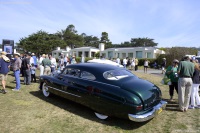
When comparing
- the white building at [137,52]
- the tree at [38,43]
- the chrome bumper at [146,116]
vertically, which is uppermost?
the tree at [38,43]

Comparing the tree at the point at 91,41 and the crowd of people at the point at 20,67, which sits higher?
the tree at the point at 91,41

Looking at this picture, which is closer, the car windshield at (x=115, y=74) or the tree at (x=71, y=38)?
the car windshield at (x=115, y=74)

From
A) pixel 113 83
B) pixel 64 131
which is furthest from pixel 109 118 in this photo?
pixel 64 131

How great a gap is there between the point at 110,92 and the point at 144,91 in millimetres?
869

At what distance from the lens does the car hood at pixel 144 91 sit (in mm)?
4555

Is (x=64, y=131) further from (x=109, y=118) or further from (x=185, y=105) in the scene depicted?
(x=185, y=105)

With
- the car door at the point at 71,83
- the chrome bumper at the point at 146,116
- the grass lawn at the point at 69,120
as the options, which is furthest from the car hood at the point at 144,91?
the car door at the point at 71,83

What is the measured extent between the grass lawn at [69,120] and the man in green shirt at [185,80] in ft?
1.32

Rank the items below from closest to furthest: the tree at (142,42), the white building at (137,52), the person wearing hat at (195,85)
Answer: the person wearing hat at (195,85), the white building at (137,52), the tree at (142,42)

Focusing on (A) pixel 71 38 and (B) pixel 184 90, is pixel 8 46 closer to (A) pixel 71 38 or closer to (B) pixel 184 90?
(B) pixel 184 90

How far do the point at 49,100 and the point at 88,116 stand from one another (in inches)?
81.2

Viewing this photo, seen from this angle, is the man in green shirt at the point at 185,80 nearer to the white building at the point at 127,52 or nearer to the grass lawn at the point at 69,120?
the grass lawn at the point at 69,120

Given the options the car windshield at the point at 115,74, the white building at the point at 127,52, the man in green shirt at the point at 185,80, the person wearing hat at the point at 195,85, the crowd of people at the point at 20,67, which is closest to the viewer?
the car windshield at the point at 115,74

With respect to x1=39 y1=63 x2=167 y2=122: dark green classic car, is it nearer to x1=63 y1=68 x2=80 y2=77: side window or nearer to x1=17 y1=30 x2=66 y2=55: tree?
x1=63 y1=68 x2=80 y2=77: side window
